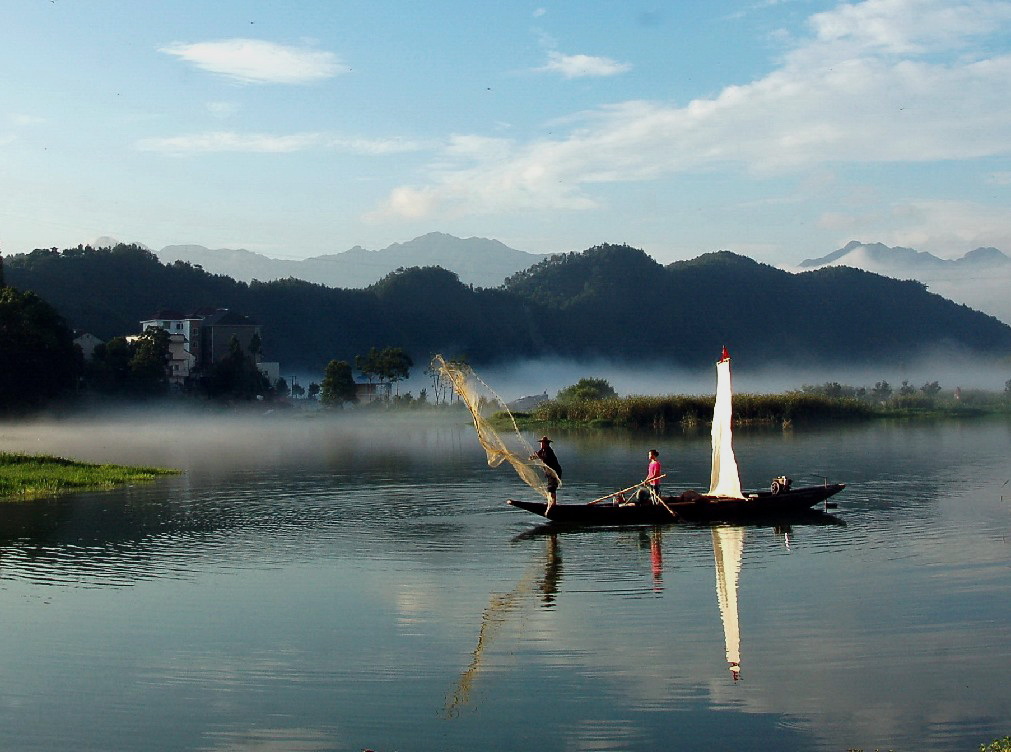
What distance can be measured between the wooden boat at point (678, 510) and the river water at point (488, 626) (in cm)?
57

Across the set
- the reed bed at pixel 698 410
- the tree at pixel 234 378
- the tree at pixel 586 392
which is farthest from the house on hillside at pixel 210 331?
the reed bed at pixel 698 410

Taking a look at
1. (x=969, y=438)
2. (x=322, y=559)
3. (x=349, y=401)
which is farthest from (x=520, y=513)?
(x=349, y=401)

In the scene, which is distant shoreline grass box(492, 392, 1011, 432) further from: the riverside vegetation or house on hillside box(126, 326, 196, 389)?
house on hillside box(126, 326, 196, 389)

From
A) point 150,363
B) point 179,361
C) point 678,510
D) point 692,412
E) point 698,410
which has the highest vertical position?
point 179,361

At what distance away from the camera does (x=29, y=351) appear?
9338 cm

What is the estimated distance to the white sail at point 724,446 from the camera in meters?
30.7

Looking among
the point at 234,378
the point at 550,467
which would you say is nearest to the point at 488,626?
the point at 550,467

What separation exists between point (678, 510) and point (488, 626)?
12.5 m

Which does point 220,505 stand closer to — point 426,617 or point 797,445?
point 426,617

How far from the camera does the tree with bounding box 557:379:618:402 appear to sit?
103 metres

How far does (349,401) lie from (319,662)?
349ft

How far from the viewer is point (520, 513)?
107 feet

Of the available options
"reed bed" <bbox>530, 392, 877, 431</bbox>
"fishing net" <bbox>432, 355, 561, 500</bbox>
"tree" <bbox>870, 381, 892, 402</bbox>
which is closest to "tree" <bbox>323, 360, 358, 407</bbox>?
"reed bed" <bbox>530, 392, 877, 431</bbox>

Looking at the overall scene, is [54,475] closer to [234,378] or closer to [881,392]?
[234,378]
